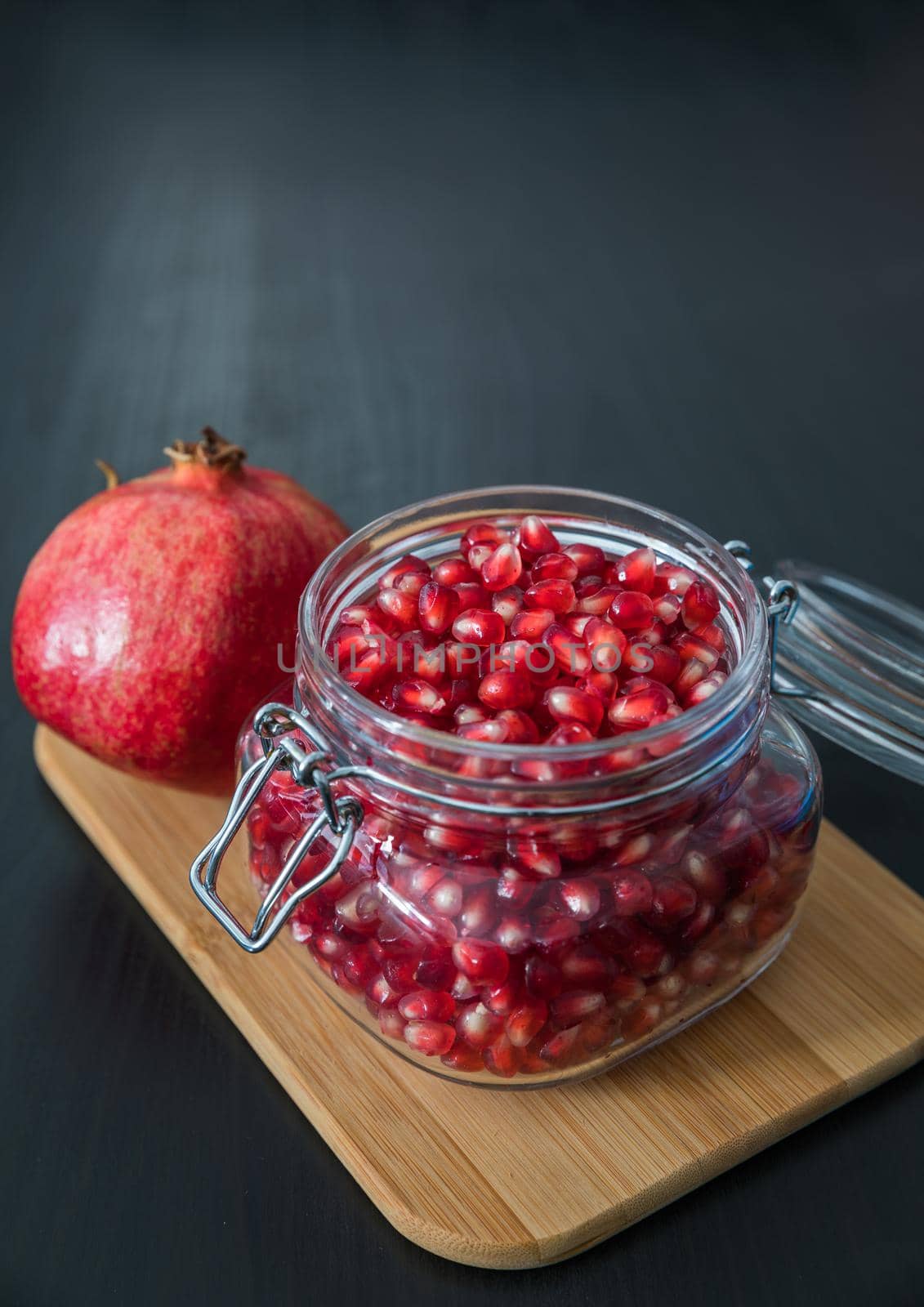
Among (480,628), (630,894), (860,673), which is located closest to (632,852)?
(630,894)

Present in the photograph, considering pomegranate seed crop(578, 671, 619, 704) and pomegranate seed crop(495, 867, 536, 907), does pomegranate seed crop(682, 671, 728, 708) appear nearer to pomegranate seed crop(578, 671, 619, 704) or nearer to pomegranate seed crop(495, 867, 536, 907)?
pomegranate seed crop(578, 671, 619, 704)

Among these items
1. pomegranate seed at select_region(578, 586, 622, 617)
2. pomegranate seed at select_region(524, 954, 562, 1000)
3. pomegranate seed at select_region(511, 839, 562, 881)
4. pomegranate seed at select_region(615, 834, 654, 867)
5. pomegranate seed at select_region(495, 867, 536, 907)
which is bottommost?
pomegranate seed at select_region(524, 954, 562, 1000)

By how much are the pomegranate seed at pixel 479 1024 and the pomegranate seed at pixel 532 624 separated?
316mm

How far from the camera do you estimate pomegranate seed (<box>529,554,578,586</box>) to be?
1.26 meters

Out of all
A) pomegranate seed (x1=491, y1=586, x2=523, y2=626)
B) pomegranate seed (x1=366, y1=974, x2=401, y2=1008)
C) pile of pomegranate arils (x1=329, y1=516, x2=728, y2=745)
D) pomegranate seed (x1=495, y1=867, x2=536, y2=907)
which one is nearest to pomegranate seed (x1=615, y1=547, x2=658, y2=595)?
pile of pomegranate arils (x1=329, y1=516, x2=728, y2=745)

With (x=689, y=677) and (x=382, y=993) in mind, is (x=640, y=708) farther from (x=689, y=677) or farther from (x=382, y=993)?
(x=382, y=993)

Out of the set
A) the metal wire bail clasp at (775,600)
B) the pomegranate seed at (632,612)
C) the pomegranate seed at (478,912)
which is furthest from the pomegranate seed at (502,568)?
the pomegranate seed at (478,912)

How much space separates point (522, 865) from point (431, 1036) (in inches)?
6.9

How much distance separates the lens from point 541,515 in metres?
1.39

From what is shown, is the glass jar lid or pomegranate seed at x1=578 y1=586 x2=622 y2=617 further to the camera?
the glass jar lid

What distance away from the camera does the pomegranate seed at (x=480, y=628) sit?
1.18 metres

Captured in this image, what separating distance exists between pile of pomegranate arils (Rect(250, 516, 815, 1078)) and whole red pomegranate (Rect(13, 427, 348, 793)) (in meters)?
0.19

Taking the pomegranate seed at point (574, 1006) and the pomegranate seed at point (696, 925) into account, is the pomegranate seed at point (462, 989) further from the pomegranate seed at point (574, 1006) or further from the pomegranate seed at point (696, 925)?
the pomegranate seed at point (696, 925)

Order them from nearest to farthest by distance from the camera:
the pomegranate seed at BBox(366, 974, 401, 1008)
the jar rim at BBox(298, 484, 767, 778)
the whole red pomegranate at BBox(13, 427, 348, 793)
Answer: the jar rim at BBox(298, 484, 767, 778) → the pomegranate seed at BBox(366, 974, 401, 1008) → the whole red pomegranate at BBox(13, 427, 348, 793)
